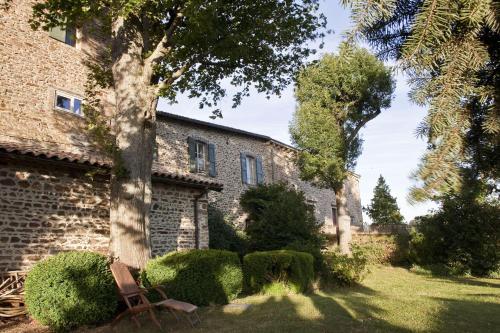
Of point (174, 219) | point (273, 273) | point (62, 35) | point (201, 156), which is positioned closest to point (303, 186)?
point (201, 156)

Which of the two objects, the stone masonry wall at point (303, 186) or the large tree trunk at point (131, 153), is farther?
the stone masonry wall at point (303, 186)

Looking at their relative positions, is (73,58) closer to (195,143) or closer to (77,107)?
(77,107)

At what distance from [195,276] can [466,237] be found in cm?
1271

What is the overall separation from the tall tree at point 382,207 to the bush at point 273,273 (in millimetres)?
25682

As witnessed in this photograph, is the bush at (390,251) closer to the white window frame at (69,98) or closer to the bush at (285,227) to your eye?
the bush at (285,227)

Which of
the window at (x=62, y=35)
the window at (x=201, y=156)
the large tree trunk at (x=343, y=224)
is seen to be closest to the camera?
the window at (x=62, y=35)

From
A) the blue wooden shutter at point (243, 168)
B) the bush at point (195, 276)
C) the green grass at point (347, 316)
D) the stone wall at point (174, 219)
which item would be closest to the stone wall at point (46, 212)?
the stone wall at point (174, 219)

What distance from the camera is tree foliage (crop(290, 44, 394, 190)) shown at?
54.4 feet

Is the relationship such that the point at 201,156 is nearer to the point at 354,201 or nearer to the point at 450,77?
the point at 450,77

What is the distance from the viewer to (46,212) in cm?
788

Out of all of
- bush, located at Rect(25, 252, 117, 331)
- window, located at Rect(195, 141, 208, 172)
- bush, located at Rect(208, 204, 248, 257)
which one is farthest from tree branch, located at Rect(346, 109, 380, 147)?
bush, located at Rect(25, 252, 117, 331)

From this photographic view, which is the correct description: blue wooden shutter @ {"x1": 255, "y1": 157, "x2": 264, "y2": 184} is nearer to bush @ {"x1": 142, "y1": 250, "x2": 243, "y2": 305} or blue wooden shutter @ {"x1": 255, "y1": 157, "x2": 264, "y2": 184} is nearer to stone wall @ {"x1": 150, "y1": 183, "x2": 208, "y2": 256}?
stone wall @ {"x1": 150, "y1": 183, "x2": 208, "y2": 256}

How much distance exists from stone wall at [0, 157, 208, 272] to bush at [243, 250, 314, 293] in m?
2.73

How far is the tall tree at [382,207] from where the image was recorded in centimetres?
3322
